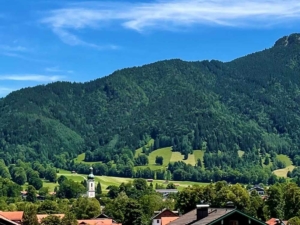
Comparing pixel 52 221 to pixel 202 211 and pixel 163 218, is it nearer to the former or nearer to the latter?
pixel 163 218

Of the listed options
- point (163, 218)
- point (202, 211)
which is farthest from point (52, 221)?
point (202, 211)

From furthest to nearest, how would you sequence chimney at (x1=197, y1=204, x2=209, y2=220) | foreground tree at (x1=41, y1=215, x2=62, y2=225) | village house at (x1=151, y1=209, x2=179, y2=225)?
foreground tree at (x1=41, y1=215, x2=62, y2=225) → village house at (x1=151, y1=209, x2=179, y2=225) → chimney at (x1=197, y1=204, x2=209, y2=220)

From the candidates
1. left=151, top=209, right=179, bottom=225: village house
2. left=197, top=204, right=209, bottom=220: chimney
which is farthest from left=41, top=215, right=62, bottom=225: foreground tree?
left=197, top=204, right=209, bottom=220: chimney

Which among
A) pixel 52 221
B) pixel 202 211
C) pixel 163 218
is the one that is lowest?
pixel 52 221

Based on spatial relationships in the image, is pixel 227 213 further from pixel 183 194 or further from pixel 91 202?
pixel 91 202

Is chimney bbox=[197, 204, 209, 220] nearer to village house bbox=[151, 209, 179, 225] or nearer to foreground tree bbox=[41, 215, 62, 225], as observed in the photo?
village house bbox=[151, 209, 179, 225]

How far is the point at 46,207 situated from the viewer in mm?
162500

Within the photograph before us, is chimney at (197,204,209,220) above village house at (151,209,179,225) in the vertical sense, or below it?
above

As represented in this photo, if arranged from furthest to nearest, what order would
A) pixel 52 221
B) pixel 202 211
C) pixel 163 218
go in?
pixel 52 221 → pixel 163 218 → pixel 202 211

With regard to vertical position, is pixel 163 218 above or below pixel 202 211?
below

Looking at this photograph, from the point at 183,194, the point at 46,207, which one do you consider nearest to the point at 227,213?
the point at 183,194

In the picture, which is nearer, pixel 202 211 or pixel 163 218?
pixel 202 211

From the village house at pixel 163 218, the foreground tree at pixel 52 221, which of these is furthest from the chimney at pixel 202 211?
the foreground tree at pixel 52 221

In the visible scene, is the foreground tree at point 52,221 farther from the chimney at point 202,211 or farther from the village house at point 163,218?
the chimney at point 202,211
